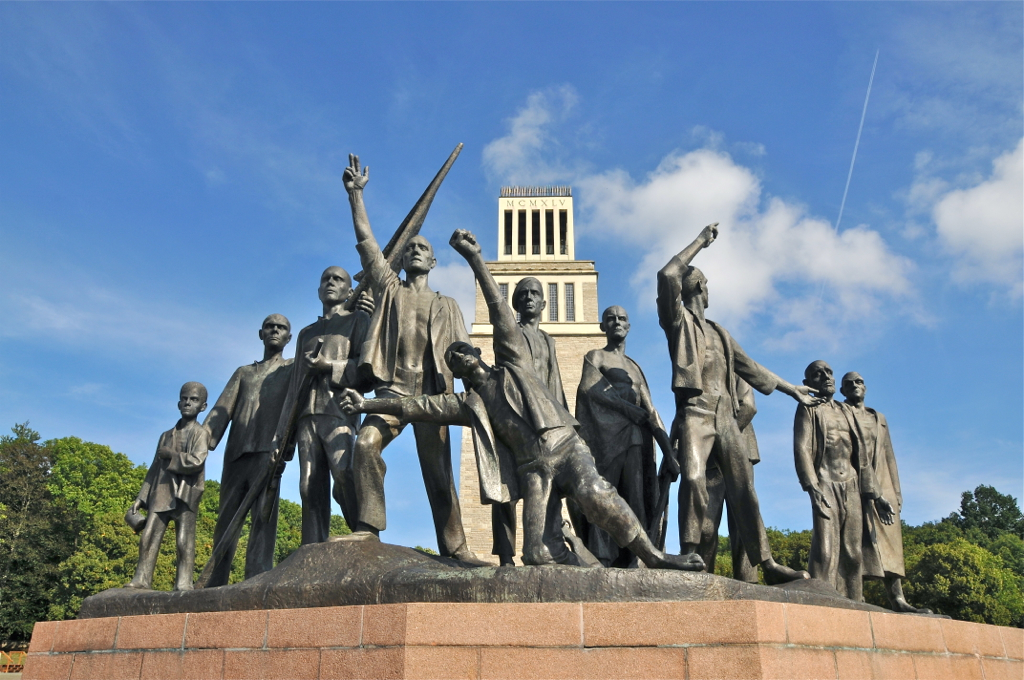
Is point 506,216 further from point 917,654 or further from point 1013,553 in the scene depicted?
point 917,654

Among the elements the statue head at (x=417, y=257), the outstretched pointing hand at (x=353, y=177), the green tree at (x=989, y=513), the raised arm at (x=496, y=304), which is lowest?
the raised arm at (x=496, y=304)

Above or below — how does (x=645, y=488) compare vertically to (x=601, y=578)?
above

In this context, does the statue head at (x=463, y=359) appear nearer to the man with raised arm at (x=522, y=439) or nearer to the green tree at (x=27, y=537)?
the man with raised arm at (x=522, y=439)

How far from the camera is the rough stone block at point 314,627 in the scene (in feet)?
18.0

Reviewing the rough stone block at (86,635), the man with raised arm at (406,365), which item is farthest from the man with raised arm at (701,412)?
the rough stone block at (86,635)

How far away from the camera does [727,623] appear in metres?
5.10

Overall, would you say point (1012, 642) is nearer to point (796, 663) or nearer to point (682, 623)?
point (796, 663)

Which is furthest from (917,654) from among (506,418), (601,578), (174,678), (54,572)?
(54,572)

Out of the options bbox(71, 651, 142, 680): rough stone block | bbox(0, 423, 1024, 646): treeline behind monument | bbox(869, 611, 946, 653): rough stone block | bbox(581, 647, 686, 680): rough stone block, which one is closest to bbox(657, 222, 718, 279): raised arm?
bbox(869, 611, 946, 653): rough stone block

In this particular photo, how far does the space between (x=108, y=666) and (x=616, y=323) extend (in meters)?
6.03

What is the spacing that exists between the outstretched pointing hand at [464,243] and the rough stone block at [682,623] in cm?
322

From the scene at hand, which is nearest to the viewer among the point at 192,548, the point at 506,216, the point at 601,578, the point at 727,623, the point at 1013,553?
the point at 727,623

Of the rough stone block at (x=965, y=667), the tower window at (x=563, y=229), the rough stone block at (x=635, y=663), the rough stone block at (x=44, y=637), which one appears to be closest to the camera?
the rough stone block at (x=635, y=663)

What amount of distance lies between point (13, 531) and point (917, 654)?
43702 mm
